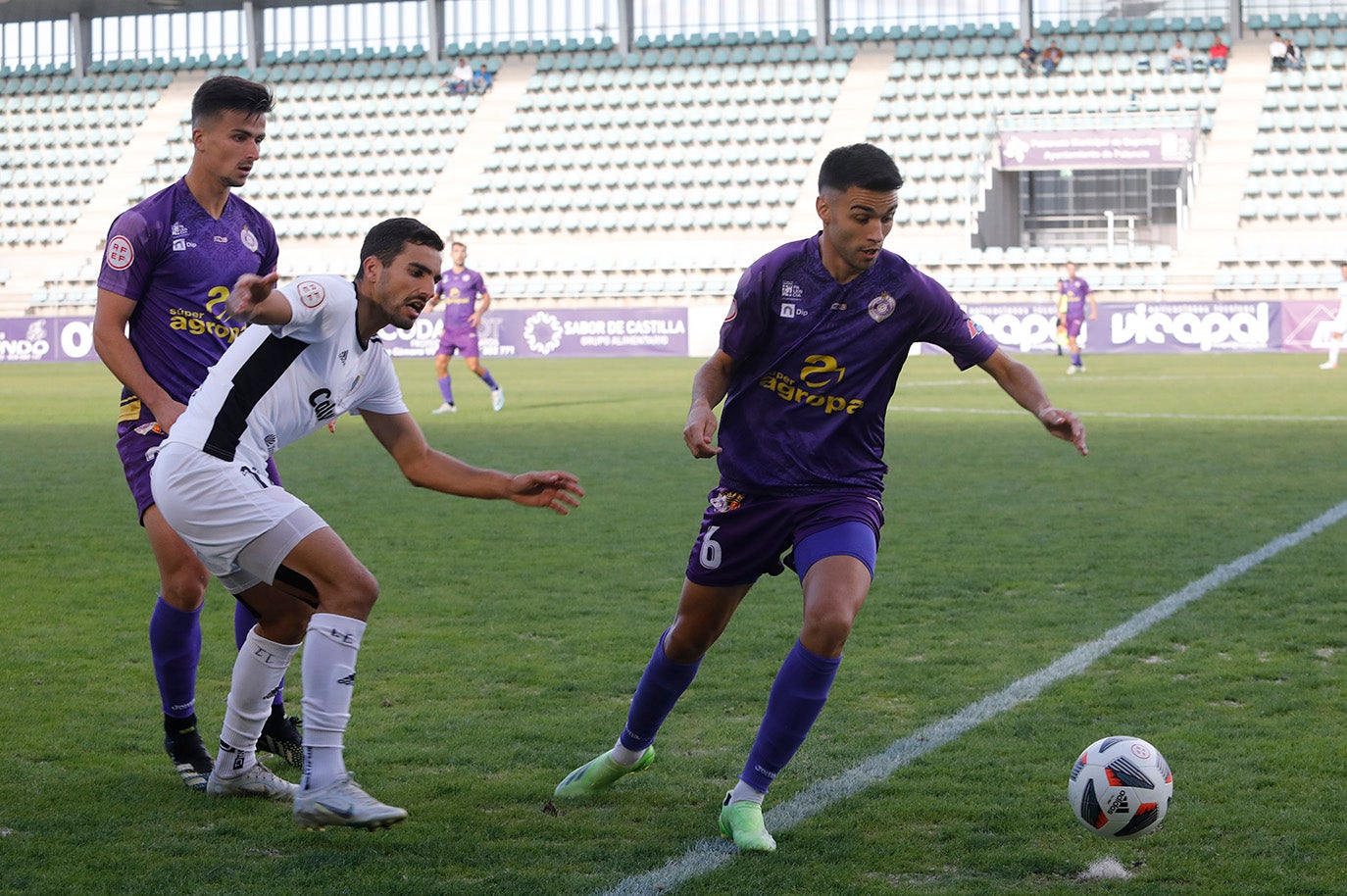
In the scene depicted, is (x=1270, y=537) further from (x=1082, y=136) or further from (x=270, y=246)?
(x=1082, y=136)

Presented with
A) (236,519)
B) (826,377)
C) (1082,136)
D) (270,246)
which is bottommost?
(236,519)

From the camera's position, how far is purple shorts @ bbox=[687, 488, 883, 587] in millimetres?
4367

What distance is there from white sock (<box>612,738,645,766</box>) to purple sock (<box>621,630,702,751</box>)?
0.01 metres

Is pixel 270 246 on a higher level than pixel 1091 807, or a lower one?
higher

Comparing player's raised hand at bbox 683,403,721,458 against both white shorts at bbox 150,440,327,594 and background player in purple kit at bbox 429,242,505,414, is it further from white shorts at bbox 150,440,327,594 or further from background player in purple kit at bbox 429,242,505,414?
background player in purple kit at bbox 429,242,505,414

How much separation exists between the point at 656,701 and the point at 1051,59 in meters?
37.0

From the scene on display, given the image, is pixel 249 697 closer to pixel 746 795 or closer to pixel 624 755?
pixel 624 755

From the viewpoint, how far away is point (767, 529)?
173 inches

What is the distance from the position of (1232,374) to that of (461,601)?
19782 millimetres

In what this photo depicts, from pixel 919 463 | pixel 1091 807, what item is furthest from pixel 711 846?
pixel 919 463

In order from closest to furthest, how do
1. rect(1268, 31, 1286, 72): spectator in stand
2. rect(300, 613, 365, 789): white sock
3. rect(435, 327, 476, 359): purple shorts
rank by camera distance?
1. rect(300, 613, 365, 789): white sock
2. rect(435, 327, 476, 359): purple shorts
3. rect(1268, 31, 1286, 72): spectator in stand

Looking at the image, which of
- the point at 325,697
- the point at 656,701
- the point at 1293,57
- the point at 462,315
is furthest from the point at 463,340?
the point at 1293,57

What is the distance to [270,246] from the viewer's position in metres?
5.19

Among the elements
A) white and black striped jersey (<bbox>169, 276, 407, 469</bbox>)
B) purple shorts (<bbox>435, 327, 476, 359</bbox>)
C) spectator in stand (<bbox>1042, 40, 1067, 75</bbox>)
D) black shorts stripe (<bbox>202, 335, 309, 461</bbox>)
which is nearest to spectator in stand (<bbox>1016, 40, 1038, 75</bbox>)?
spectator in stand (<bbox>1042, 40, 1067, 75</bbox>)
